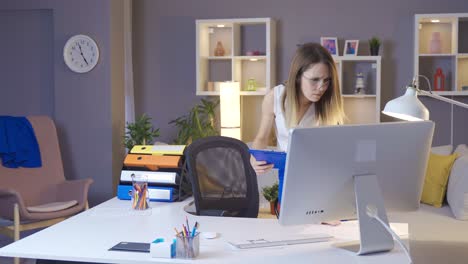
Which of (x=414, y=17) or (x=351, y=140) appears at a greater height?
(x=414, y=17)

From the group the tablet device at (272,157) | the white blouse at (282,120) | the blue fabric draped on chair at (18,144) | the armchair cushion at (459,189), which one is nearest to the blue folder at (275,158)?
the tablet device at (272,157)

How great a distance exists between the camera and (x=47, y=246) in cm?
253

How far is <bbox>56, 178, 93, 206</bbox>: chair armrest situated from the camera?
550cm

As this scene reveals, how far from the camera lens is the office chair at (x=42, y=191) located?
5043mm

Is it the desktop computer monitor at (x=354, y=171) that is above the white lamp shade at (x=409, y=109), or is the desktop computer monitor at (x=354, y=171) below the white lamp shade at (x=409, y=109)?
below

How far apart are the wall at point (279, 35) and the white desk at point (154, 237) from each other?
11.6ft

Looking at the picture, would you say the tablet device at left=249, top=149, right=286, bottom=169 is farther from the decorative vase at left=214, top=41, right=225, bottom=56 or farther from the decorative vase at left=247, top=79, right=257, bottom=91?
the decorative vase at left=214, top=41, right=225, bottom=56

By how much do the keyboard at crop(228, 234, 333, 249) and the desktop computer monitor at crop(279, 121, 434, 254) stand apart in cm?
21

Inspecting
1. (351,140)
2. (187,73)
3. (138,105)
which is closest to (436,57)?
(187,73)

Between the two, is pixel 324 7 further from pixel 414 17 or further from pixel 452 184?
pixel 452 184

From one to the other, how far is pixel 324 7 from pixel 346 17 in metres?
0.24

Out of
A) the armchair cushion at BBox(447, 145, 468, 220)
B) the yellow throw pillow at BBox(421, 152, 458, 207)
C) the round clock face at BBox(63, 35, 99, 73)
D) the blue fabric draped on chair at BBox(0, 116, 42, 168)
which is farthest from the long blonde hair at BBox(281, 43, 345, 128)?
the round clock face at BBox(63, 35, 99, 73)

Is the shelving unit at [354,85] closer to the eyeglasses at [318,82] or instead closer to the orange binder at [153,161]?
the orange binder at [153,161]

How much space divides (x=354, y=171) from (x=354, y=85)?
3.98m
